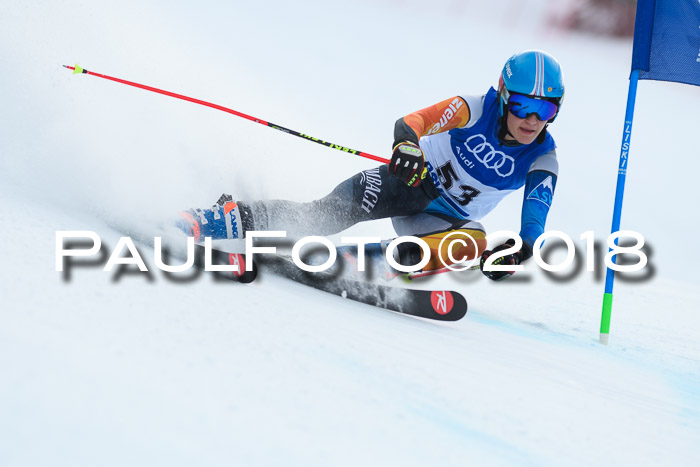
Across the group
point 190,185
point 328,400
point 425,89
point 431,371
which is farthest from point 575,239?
point 328,400

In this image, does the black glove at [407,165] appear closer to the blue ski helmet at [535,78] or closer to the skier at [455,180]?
the skier at [455,180]

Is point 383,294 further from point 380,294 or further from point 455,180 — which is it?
point 455,180

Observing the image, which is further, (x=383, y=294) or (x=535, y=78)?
(x=383, y=294)

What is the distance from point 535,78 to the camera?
242 centimetres

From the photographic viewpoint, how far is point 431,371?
155 centimetres

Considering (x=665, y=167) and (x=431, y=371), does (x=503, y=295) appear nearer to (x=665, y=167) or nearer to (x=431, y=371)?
(x=431, y=371)

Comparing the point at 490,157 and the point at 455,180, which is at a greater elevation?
the point at 490,157

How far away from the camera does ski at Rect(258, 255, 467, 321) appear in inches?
97.9

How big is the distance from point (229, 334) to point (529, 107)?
1647 millimetres

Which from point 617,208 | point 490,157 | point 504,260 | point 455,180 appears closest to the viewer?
point 504,260

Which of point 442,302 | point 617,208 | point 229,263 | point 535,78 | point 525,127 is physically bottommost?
point 442,302

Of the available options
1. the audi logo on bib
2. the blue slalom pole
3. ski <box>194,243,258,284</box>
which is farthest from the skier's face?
ski <box>194,243,258,284</box>

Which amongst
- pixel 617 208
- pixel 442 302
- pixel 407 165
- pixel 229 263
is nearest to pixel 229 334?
pixel 229 263

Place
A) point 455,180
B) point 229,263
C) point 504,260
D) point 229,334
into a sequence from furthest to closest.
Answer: point 455,180 < point 504,260 < point 229,263 < point 229,334
